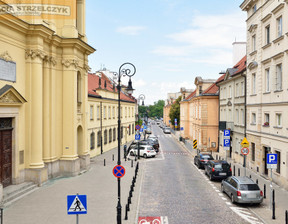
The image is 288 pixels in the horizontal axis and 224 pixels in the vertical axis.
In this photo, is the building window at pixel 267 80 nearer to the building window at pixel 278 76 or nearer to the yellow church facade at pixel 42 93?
the building window at pixel 278 76

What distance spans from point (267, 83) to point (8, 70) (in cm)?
1820

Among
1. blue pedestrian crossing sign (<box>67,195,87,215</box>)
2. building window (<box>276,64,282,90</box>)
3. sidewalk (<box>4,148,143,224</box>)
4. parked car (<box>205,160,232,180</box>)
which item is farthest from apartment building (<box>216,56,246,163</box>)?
blue pedestrian crossing sign (<box>67,195,87,215</box>)

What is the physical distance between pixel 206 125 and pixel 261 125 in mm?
18291

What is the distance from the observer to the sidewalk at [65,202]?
12.0m

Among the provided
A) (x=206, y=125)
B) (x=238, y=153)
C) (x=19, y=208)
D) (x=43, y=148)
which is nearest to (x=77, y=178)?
(x=43, y=148)

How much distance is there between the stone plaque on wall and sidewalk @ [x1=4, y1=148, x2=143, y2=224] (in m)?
6.60

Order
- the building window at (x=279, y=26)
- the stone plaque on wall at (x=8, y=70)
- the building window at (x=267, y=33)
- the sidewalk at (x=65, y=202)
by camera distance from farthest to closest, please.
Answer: the building window at (x=267, y=33) → the building window at (x=279, y=26) → the stone plaque on wall at (x=8, y=70) → the sidewalk at (x=65, y=202)

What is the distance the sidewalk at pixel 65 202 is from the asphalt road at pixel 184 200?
3.02ft

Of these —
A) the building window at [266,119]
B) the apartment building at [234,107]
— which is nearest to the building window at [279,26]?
the building window at [266,119]

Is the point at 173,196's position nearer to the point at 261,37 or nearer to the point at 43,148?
the point at 43,148

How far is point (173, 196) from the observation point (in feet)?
52.5

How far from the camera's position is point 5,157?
1562cm

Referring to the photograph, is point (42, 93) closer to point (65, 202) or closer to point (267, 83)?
point (65, 202)

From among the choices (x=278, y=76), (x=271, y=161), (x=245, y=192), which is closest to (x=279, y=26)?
(x=278, y=76)
